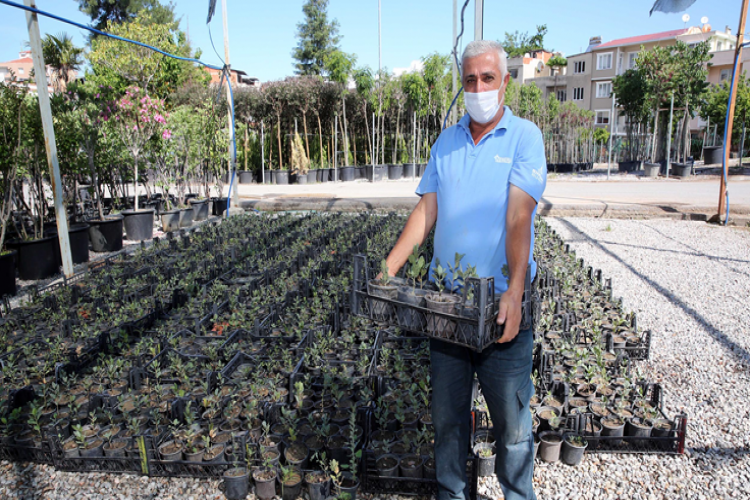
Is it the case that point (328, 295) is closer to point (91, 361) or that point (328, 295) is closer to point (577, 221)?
point (91, 361)

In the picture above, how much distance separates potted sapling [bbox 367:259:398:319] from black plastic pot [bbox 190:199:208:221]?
375 inches

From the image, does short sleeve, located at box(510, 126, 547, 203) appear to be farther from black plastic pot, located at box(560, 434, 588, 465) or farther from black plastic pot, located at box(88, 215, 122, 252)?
black plastic pot, located at box(88, 215, 122, 252)

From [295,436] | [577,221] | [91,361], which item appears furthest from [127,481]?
[577,221]

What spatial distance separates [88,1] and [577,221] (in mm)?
26319

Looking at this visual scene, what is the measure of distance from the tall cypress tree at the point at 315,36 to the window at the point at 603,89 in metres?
22.4

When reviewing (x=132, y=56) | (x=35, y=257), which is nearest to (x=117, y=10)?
(x=132, y=56)

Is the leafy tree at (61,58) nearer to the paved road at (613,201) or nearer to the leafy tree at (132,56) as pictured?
the leafy tree at (132,56)

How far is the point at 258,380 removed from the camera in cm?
302

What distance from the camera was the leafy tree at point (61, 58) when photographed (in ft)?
57.1

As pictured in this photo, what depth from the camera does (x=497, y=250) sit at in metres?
1.76

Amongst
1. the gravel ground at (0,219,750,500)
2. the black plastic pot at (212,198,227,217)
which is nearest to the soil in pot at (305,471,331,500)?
the gravel ground at (0,219,750,500)

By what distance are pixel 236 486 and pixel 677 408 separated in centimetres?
266

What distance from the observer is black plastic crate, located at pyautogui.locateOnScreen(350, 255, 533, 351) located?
5.15 ft

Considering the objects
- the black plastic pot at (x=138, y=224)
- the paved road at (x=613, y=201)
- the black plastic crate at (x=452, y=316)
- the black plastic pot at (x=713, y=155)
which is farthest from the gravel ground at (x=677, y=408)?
the black plastic pot at (x=713, y=155)
